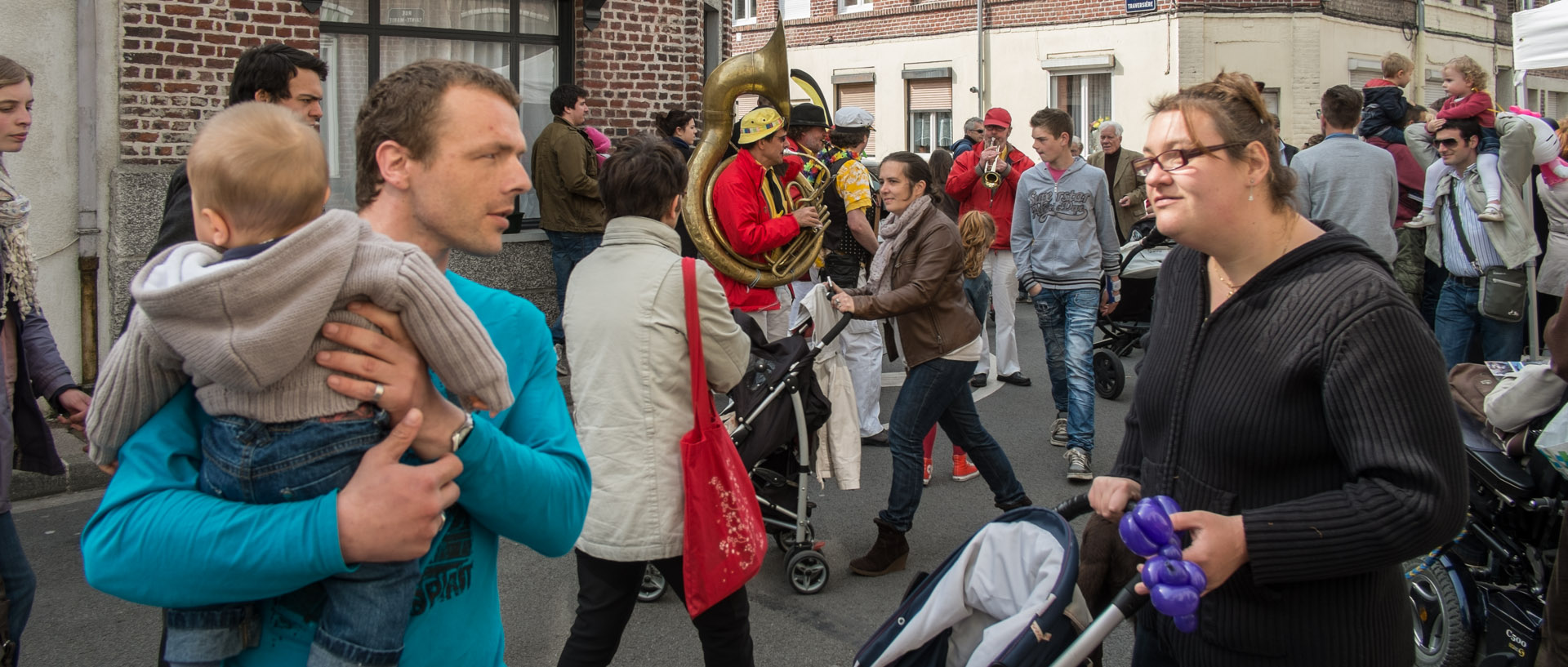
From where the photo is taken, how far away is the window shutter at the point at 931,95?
2441 cm

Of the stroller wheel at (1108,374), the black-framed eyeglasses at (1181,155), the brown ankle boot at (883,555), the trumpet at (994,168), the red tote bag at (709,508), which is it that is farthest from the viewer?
the trumpet at (994,168)

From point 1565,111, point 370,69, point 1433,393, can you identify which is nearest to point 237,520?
point 1433,393

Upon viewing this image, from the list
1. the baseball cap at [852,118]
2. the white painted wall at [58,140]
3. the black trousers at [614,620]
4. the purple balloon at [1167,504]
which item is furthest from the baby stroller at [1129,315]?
the white painted wall at [58,140]

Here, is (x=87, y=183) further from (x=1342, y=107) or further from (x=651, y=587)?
(x=1342, y=107)

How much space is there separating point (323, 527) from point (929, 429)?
4030mm

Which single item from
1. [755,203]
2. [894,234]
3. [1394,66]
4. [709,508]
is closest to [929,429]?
[894,234]

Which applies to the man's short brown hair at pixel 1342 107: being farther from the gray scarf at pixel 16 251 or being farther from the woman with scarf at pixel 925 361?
the gray scarf at pixel 16 251

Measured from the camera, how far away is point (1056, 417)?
294 inches

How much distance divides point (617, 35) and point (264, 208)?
29.1ft

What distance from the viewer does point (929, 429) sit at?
5242 mm

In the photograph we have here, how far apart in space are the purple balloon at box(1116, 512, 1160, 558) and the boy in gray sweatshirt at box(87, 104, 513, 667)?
3.61ft

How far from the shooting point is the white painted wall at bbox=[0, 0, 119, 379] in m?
7.26

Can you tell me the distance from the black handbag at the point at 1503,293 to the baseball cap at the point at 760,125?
4082mm

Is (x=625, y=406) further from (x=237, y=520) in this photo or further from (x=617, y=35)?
(x=617, y=35)
